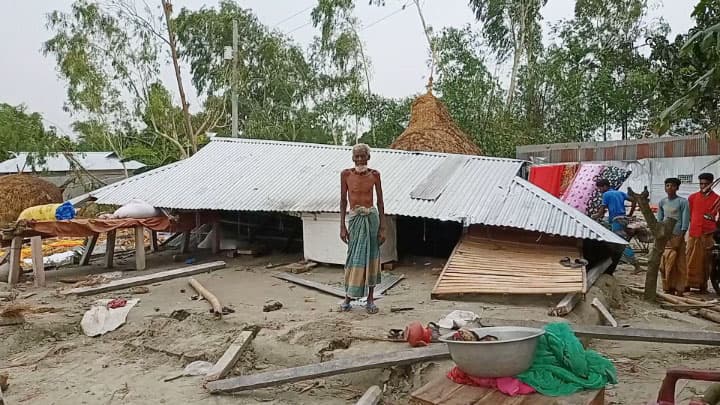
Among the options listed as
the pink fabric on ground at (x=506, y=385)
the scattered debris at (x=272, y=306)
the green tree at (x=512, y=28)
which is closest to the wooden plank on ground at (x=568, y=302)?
the pink fabric on ground at (x=506, y=385)

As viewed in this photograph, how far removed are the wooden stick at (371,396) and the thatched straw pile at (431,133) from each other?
338 inches

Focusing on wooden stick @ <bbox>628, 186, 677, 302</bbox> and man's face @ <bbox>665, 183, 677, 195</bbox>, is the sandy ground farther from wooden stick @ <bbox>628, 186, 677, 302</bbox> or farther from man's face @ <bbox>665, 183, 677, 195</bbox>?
man's face @ <bbox>665, 183, 677, 195</bbox>

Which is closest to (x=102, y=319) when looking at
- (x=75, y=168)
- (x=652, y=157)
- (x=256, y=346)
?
(x=256, y=346)

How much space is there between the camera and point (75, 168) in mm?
22578

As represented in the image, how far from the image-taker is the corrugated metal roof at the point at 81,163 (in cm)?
2669

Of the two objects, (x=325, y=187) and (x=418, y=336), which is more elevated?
(x=325, y=187)

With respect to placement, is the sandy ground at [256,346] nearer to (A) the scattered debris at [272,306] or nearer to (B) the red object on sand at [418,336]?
(A) the scattered debris at [272,306]

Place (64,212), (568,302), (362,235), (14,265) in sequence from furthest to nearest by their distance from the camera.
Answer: (64,212) < (14,265) < (362,235) < (568,302)

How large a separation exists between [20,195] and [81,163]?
9.96 meters

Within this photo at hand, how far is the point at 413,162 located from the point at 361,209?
13.7 feet

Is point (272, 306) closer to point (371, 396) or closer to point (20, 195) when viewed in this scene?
point (371, 396)

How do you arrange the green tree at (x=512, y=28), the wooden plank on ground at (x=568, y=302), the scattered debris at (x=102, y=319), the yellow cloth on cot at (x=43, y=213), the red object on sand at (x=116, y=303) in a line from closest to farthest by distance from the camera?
the wooden plank on ground at (x=568, y=302) → the scattered debris at (x=102, y=319) → the red object on sand at (x=116, y=303) → the yellow cloth on cot at (x=43, y=213) → the green tree at (x=512, y=28)

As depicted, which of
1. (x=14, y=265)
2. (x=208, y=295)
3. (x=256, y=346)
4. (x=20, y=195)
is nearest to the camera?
(x=256, y=346)

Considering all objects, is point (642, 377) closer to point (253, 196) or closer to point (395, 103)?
point (253, 196)
